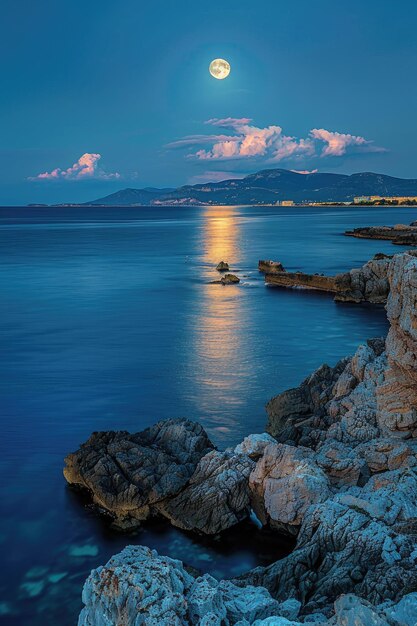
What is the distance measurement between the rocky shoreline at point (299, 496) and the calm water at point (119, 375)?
748mm

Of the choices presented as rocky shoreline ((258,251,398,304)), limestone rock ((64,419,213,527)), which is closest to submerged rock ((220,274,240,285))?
rocky shoreline ((258,251,398,304))

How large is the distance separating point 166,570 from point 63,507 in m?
6.66

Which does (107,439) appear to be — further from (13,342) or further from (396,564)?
(13,342)

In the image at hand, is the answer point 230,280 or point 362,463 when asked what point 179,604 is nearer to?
point 362,463

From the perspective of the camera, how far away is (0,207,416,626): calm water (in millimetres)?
11438

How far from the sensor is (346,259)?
62.1m

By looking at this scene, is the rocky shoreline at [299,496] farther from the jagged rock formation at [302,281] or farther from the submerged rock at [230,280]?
the submerged rock at [230,280]

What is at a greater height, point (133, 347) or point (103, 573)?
point (103, 573)

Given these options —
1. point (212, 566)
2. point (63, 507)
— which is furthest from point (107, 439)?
point (212, 566)

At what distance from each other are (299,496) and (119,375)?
12523 mm

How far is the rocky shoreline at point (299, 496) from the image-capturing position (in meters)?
6.97

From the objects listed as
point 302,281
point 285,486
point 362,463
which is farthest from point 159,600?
point 302,281

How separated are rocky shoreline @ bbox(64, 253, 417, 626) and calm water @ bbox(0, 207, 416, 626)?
0.75 metres

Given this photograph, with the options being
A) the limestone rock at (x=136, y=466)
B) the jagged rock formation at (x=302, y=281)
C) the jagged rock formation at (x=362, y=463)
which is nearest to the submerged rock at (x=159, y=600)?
the jagged rock formation at (x=362, y=463)
